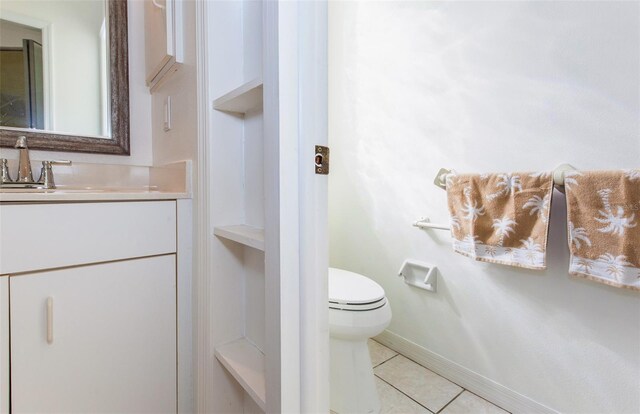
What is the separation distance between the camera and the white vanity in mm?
667

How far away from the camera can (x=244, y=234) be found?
0.70 m

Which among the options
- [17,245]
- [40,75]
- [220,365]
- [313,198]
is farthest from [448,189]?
[40,75]

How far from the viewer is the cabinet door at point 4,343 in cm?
65

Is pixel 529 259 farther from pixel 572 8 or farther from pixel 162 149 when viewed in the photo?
pixel 162 149

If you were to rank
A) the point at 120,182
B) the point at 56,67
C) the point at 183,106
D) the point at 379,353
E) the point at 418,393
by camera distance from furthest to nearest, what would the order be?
1. the point at 379,353
2. the point at 418,393
3. the point at 120,182
4. the point at 56,67
5. the point at 183,106

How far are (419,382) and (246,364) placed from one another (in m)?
1.00

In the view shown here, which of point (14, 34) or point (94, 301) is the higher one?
point (14, 34)

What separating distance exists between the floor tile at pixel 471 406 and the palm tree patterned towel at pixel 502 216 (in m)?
0.64

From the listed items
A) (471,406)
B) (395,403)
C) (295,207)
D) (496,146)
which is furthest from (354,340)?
(496,146)

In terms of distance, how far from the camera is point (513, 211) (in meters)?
1.05

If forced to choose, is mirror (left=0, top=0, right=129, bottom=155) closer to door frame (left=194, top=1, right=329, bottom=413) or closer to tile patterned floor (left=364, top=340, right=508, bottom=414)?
Result: door frame (left=194, top=1, right=329, bottom=413)

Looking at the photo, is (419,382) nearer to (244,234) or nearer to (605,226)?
(605,226)

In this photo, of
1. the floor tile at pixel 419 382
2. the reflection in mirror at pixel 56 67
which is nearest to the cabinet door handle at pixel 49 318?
the reflection in mirror at pixel 56 67

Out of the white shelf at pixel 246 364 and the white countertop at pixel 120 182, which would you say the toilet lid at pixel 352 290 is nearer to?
the white shelf at pixel 246 364
